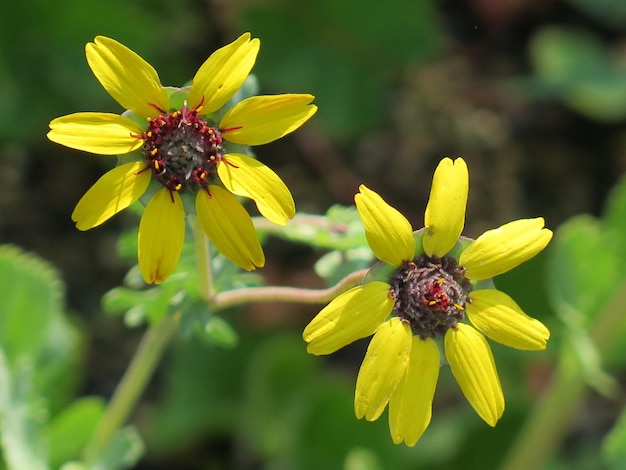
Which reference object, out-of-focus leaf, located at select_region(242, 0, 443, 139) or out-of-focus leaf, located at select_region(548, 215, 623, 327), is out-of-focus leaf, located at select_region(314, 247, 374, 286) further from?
out-of-focus leaf, located at select_region(242, 0, 443, 139)

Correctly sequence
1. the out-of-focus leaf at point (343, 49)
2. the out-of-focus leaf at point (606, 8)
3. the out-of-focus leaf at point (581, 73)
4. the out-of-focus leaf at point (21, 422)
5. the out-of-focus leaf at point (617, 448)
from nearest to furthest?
the out-of-focus leaf at point (21, 422) < the out-of-focus leaf at point (617, 448) < the out-of-focus leaf at point (581, 73) < the out-of-focus leaf at point (343, 49) < the out-of-focus leaf at point (606, 8)

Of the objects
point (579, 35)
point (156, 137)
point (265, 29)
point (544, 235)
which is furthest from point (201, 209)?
point (579, 35)

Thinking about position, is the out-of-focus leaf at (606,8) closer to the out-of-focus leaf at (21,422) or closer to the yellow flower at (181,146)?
the yellow flower at (181,146)

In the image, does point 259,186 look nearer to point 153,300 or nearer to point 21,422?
point 153,300

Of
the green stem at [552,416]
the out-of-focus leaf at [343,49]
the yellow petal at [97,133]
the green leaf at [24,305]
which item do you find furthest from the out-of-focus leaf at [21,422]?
the out-of-focus leaf at [343,49]

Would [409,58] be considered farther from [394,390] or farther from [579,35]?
[394,390]

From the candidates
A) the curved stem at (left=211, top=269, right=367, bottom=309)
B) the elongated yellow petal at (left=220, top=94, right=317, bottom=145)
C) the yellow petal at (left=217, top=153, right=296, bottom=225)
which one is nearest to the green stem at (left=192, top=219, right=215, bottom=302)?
the curved stem at (left=211, top=269, right=367, bottom=309)
